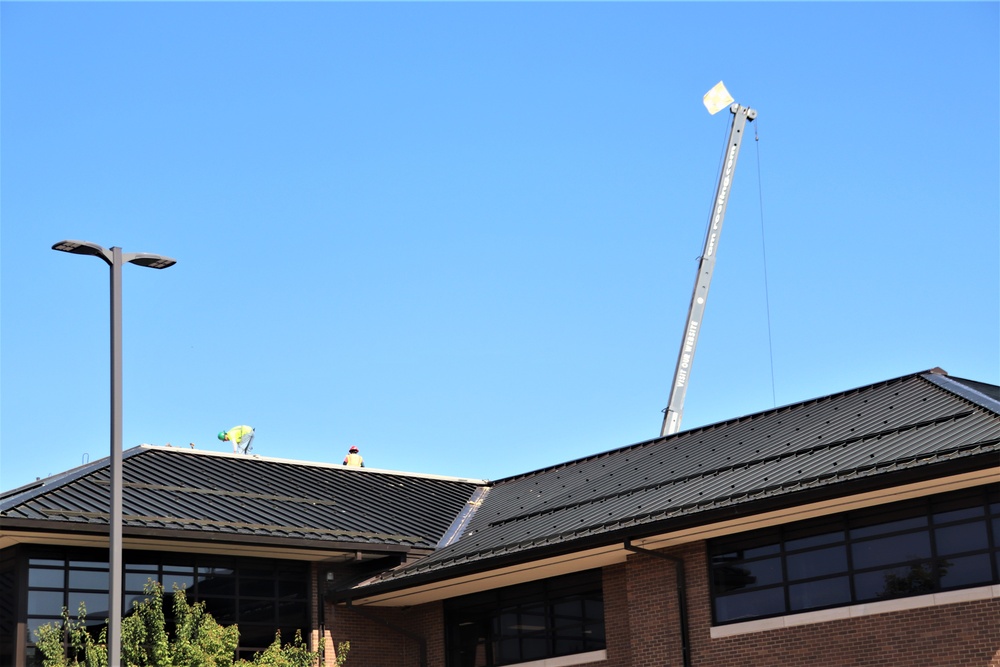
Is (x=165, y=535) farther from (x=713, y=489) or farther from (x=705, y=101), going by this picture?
(x=705, y=101)

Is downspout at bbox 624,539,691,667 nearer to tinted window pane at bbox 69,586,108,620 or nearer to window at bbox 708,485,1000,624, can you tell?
window at bbox 708,485,1000,624

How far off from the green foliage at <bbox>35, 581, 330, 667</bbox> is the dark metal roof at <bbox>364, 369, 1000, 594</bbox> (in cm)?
360

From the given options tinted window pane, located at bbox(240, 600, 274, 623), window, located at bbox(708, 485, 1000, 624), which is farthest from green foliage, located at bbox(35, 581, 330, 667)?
window, located at bbox(708, 485, 1000, 624)

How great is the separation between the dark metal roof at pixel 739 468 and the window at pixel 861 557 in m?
0.84

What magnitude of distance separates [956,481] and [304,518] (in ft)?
41.7

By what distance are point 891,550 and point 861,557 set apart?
0.51 metres

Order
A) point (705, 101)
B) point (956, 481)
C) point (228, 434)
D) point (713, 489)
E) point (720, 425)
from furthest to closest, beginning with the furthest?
point (705, 101)
point (228, 434)
point (720, 425)
point (713, 489)
point (956, 481)

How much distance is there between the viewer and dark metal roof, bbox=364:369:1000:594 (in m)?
20.0

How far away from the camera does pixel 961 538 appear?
63.9 ft

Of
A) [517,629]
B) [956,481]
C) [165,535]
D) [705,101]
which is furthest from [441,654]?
[705,101]

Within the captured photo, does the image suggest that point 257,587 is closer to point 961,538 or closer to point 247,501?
point 247,501

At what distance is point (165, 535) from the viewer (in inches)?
937

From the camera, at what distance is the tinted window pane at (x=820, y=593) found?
2069 centimetres

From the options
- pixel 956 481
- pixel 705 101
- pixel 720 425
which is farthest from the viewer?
pixel 705 101
